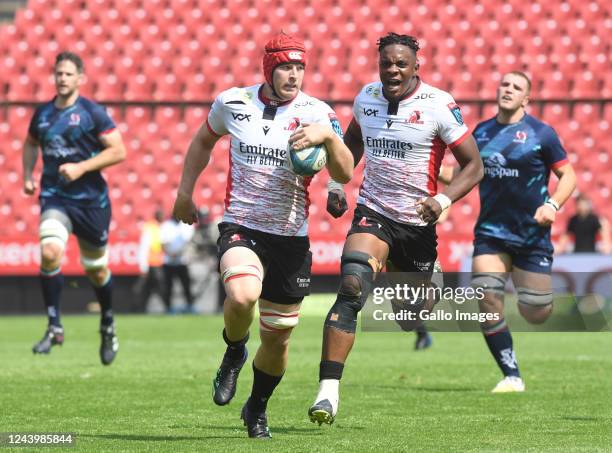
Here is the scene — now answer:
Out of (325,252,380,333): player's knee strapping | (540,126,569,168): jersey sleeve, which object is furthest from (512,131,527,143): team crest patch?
(325,252,380,333): player's knee strapping

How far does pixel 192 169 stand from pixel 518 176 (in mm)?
3326

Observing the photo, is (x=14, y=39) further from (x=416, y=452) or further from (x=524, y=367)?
(x=416, y=452)

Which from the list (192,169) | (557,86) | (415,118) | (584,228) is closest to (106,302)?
(192,169)

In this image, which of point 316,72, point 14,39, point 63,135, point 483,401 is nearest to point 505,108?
point 483,401

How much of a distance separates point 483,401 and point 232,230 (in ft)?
9.07

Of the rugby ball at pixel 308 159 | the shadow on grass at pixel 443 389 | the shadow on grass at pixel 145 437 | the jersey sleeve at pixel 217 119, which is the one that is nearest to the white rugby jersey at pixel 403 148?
the jersey sleeve at pixel 217 119

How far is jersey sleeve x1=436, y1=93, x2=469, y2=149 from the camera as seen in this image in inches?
288

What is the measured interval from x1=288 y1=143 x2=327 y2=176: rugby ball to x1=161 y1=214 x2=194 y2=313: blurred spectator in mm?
15702

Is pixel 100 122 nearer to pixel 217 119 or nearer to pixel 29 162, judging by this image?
pixel 29 162

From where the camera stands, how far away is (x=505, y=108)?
9.38 m

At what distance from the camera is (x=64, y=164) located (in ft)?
35.1

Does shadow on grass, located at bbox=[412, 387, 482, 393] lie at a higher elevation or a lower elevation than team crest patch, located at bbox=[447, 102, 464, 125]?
lower

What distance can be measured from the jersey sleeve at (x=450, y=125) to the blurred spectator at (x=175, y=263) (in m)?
14.8

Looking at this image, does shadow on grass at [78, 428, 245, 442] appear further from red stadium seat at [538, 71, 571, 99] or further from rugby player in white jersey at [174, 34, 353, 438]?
red stadium seat at [538, 71, 571, 99]
